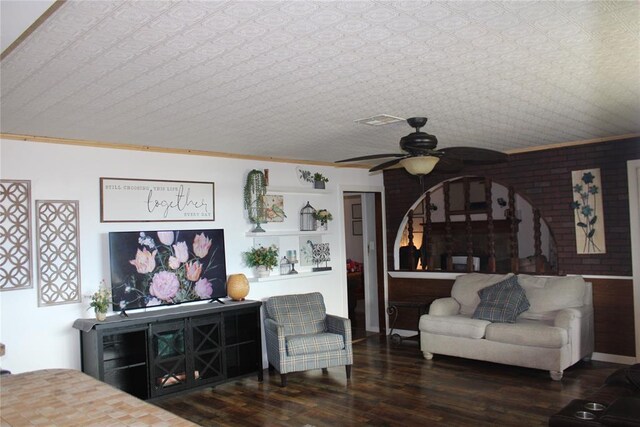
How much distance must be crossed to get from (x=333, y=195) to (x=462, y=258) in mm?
2884

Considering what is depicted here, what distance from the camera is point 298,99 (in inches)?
135

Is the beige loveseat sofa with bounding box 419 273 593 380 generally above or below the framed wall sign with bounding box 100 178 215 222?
below

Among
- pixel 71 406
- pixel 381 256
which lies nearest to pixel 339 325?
pixel 381 256

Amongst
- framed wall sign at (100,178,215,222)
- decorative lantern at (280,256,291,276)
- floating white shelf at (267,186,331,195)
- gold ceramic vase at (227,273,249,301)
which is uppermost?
floating white shelf at (267,186,331,195)

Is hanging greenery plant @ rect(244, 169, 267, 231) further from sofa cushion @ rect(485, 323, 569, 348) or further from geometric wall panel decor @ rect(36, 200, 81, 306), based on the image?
sofa cushion @ rect(485, 323, 569, 348)

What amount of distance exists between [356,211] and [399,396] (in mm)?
5786

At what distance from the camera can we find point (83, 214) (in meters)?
4.59

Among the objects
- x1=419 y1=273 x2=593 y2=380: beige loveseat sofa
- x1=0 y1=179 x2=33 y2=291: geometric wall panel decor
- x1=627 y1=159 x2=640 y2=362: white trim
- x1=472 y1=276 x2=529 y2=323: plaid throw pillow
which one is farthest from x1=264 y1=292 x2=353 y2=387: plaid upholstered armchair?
x1=627 y1=159 x2=640 y2=362: white trim

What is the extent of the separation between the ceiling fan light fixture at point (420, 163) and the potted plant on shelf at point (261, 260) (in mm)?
2236

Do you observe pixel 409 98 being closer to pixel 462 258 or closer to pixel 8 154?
pixel 8 154

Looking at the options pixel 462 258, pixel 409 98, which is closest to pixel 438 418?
pixel 409 98

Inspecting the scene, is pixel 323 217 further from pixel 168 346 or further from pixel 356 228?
pixel 356 228

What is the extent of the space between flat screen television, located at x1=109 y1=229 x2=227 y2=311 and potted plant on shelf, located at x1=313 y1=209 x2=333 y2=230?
1.43 metres

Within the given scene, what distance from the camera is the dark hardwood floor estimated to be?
4.13 metres
